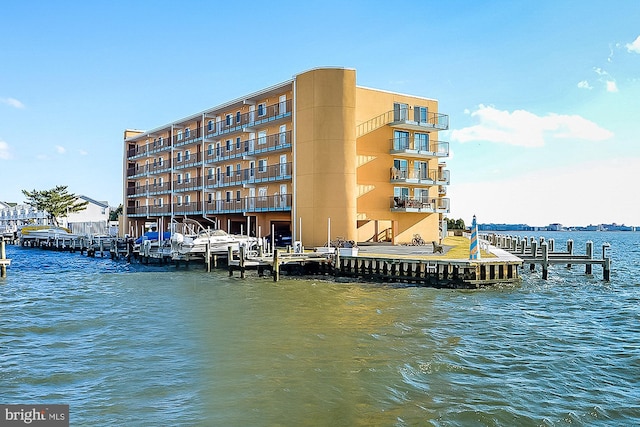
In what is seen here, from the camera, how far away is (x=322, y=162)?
37750 millimetres

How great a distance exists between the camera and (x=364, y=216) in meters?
40.4

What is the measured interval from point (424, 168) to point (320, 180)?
11082 millimetres

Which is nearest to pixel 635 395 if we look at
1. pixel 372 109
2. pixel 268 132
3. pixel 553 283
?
pixel 553 283

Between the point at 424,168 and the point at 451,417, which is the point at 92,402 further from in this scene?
the point at 424,168

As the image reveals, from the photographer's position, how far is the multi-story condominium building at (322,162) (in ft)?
124

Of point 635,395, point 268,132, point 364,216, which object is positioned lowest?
point 635,395

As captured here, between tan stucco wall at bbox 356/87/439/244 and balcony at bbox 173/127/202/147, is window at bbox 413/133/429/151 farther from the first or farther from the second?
balcony at bbox 173/127/202/147

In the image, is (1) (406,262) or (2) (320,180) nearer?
(1) (406,262)

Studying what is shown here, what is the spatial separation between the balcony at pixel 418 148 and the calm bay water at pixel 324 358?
19658 mm

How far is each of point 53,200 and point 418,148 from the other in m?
70.4

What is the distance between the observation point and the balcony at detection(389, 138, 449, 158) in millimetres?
41750

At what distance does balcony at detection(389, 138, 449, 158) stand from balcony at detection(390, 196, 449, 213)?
12.1ft

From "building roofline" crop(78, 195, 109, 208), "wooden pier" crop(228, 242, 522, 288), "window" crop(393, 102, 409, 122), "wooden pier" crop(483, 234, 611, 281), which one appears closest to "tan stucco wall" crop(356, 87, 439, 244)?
"window" crop(393, 102, 409, 122)

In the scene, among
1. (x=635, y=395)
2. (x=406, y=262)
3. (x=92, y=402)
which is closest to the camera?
(x=92, y=402)
